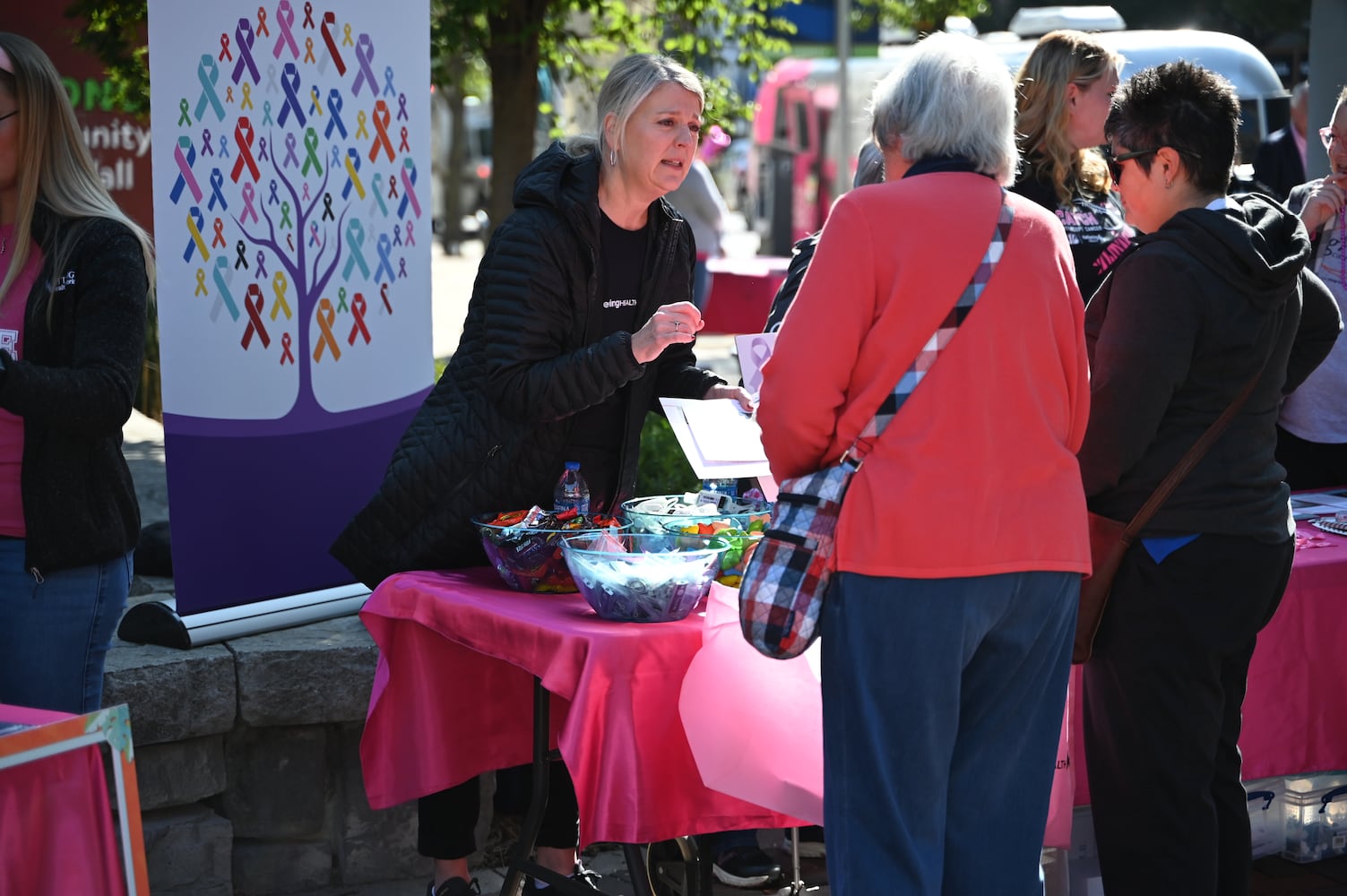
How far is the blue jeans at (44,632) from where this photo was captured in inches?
106

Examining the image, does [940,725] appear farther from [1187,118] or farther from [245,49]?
[245,49]

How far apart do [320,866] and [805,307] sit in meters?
2.21

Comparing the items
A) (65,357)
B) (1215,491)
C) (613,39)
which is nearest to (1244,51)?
(613,39)

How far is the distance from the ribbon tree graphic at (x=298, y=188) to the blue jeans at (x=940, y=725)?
2052 millimetres

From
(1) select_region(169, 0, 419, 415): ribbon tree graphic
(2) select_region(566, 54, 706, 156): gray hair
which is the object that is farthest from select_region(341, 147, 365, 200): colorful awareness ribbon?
(2) select_region(566, 54, 706, 156): gray hair

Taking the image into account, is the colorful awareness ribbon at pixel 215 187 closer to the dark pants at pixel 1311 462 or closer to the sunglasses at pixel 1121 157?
the sunglasses at pixel 1121 157

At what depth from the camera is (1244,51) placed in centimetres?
1133

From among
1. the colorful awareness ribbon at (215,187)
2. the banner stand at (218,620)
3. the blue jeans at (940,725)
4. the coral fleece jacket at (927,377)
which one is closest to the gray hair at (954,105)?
the coral fleece jacket at (927,377)

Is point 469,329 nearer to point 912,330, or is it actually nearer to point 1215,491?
point 912,330

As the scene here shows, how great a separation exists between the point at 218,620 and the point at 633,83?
169 centimetres

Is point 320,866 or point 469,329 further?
point 320,866

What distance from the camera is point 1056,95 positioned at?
373cm

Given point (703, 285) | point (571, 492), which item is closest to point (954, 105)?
point (571, 492)

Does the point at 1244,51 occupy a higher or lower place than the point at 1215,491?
higher
